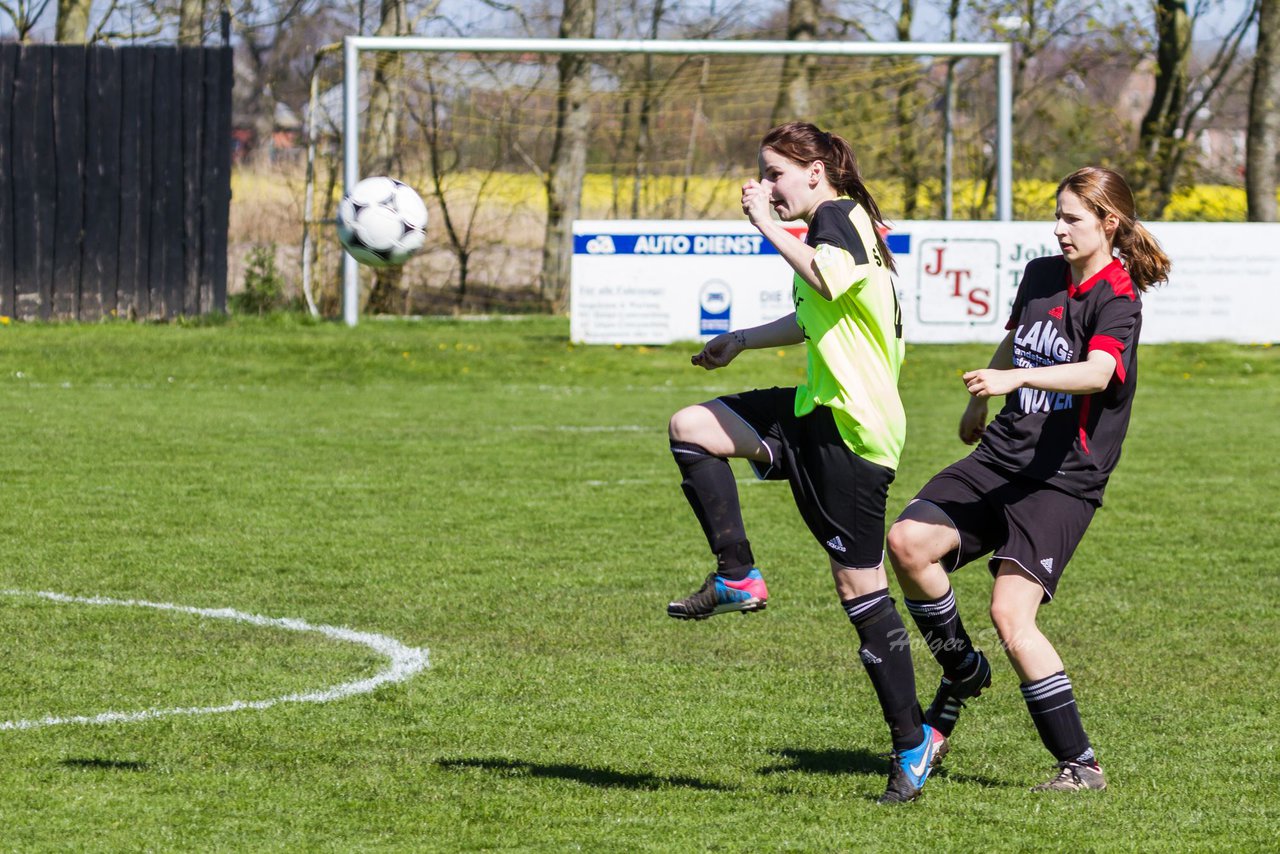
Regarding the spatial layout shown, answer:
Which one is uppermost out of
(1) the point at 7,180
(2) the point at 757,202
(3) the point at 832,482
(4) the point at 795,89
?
(4) the point at 795,89

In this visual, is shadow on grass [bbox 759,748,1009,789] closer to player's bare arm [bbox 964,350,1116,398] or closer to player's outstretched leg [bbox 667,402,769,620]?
player's outstretched leg [bbox 667,402,769,620]

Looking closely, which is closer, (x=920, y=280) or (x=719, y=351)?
(x=719, y=351)

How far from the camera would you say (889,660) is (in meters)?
4.79

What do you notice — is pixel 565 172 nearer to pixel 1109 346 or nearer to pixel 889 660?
pixel 889 660

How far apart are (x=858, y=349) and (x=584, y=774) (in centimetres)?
153

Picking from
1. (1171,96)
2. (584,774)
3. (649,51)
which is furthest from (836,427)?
(1171,96)

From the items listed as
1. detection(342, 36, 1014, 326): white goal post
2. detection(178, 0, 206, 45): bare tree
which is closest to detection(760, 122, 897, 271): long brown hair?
detection(342, 36, 1014, 326): white goal post

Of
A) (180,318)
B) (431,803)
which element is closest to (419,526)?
(431,803)

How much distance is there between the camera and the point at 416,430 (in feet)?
46.6

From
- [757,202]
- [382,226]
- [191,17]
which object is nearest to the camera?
[757,202]

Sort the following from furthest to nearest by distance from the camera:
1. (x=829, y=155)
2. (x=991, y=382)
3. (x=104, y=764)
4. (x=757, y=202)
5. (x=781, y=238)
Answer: (x=104, y=764)
(x=829, y=155)
(x=757, y=202)
(x=781, y=238)
(x=991, y=382)

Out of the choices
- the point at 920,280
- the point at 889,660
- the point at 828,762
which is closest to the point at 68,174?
the point at 920,280

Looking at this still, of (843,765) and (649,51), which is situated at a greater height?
(649,51)

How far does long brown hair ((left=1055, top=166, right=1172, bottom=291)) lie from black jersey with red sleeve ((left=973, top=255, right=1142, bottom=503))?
48mm
